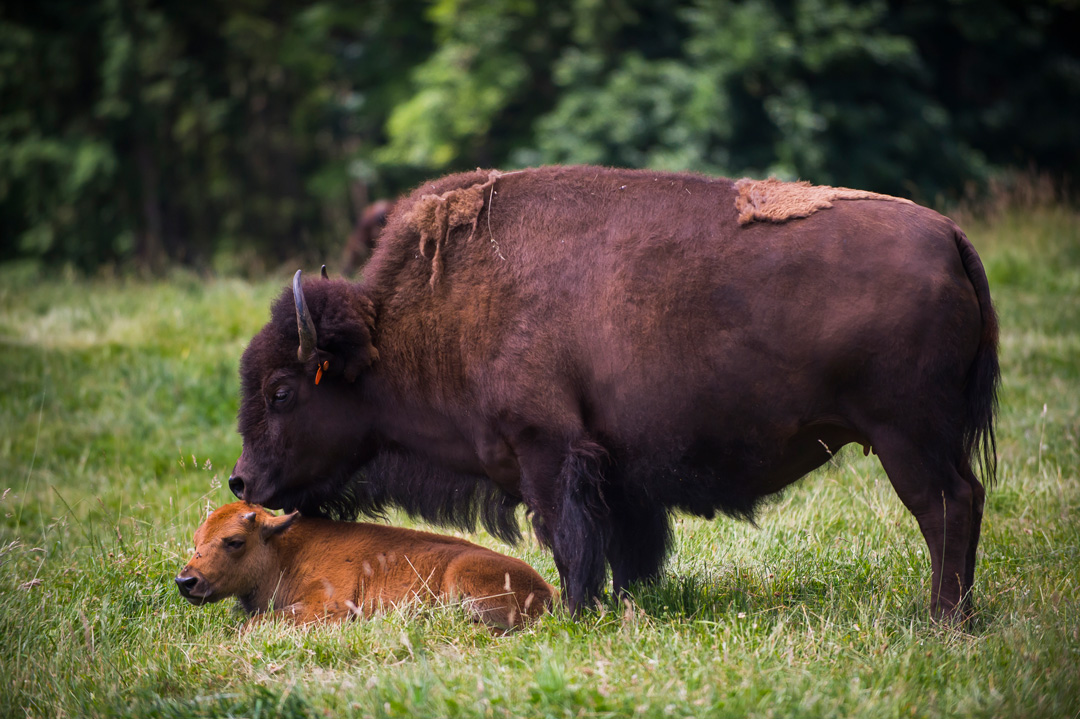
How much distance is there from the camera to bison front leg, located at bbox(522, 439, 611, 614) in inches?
157

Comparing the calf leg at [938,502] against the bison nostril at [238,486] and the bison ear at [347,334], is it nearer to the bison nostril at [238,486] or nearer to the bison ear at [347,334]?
the bison ear at [347,334]

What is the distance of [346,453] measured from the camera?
14.9ft

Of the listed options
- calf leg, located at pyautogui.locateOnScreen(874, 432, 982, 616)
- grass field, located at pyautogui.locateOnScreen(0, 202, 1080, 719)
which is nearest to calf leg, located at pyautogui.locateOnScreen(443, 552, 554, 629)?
grass field, located at pyautogui.locateOnScreen(0, 202, 1080, 719)

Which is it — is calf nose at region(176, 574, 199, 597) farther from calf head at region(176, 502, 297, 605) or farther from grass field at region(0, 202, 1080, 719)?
grass field at region(0, 202, 1080, 719)

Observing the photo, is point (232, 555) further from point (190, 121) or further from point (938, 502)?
point (190, 121)

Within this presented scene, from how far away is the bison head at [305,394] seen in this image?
4.32 metres

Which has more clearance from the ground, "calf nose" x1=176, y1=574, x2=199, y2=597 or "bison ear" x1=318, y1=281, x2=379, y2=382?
"bison ear" x1=318, y1=281, x2=379, y2=382

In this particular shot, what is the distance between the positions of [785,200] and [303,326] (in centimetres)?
218

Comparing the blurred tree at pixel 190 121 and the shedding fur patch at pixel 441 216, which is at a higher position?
the shedding fur patch at pixel 441 216

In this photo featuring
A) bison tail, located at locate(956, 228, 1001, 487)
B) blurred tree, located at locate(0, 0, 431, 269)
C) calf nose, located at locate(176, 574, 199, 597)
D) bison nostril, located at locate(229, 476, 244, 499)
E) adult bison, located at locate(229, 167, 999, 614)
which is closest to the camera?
adult bison, located at locate(229, 167, 999, 614)

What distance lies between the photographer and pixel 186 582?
4273mm

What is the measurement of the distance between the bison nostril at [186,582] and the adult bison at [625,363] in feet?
1.62

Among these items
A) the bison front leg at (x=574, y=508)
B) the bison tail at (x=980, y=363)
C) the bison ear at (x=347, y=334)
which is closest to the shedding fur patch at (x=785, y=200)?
the bison tail at (x=980, y=363)

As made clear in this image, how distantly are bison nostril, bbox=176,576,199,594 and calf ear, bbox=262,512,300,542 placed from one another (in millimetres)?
401
